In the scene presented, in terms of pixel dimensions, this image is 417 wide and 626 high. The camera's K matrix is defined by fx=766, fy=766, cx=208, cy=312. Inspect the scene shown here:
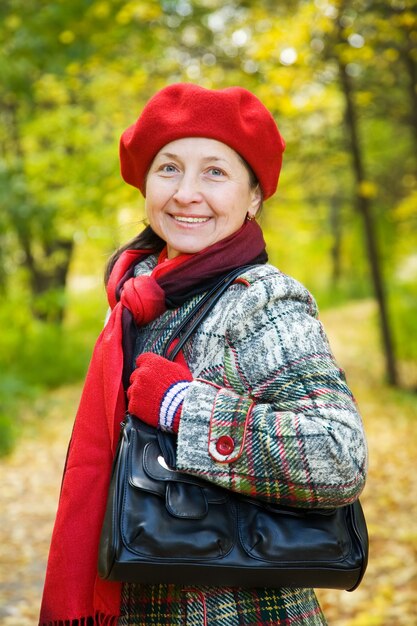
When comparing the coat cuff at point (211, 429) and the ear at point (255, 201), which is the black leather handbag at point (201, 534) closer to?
the coat cuff at point (211, 429)

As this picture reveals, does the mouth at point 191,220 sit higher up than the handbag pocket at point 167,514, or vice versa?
the mouth at point 191,220

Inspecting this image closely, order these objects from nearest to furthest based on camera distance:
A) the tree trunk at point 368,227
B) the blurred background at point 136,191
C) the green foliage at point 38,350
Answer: the blurred background at point 136,191, the tree trunk at point 368,227, the green foliage at point 38,350

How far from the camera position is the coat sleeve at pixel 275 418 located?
5.02 ft

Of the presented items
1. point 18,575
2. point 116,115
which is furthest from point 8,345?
point 18,575

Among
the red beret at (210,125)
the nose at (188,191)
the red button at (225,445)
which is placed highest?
the red beret at (210,125)

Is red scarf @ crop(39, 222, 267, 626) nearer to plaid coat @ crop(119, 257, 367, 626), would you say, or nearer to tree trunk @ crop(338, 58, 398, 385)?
plaid coat @ crop(119, 257, 367, 626)

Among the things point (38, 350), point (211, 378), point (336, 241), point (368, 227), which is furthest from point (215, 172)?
point (336, 241)

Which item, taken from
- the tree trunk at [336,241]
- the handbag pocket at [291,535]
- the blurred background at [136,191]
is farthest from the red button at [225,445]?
the tree trunk at [336,241]

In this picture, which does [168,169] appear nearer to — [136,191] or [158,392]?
[158,392]

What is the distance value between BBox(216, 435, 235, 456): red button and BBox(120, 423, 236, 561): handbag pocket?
0.08 m

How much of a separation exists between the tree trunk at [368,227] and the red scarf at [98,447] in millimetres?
8374

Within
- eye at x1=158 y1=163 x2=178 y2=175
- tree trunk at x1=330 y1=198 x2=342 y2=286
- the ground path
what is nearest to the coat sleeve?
eye at x1=158 y1=163 x2=178 y2=175

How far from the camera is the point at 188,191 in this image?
1781 millimetres

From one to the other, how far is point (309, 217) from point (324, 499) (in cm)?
2185
